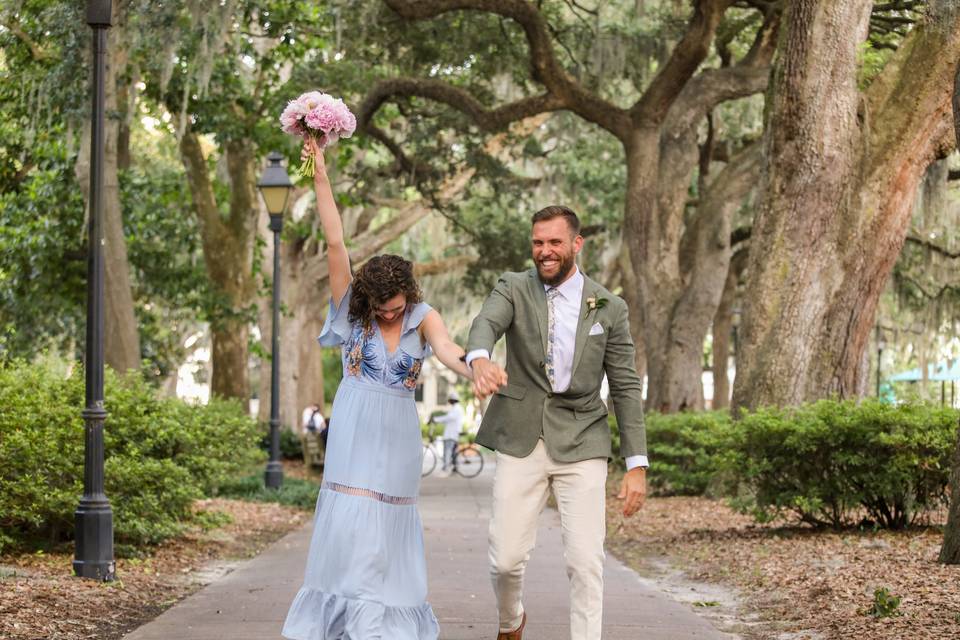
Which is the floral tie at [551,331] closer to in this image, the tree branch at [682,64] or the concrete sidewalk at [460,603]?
the concrete sidewalk at [460,603]

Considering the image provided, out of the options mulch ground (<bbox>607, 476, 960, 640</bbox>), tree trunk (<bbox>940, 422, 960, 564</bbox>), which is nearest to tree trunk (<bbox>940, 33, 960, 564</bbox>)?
tree trunk (<bbox>940, 422, 960, 564</bbox>)

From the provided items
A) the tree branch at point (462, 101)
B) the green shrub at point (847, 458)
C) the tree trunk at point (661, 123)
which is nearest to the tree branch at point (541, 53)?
the tree trunk at point (661, 123)

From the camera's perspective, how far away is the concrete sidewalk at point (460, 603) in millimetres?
7531

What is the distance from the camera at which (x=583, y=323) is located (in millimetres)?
6113

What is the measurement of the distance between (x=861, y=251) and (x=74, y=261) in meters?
13.6

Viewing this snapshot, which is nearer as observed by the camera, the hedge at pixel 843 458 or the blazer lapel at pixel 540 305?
the blazer lapel at pixel 540 305

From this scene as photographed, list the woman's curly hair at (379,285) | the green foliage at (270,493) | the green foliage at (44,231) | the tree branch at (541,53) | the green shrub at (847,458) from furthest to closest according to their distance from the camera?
the green foliage at (44,231)
the tree branch at (541,53)
the green foliage at (270,493)
the green shrub at (847,458)
the woman's curly hair at (379,285)

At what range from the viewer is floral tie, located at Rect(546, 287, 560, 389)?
20.0 feet

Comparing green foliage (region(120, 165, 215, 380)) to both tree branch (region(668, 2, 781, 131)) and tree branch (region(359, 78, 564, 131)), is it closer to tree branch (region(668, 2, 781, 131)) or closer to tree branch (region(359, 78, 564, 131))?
tree branch (region(359, 78, 564, 131))

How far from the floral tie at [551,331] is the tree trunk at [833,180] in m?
8.09

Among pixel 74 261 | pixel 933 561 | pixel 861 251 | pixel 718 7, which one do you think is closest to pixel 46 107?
pixel 74 261

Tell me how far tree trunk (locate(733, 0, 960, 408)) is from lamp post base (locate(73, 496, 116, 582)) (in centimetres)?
737

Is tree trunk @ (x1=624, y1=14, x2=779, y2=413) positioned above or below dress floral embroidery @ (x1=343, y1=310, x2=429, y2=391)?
above

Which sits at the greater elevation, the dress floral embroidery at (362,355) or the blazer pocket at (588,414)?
the dress floral embroidery at (362,355)
